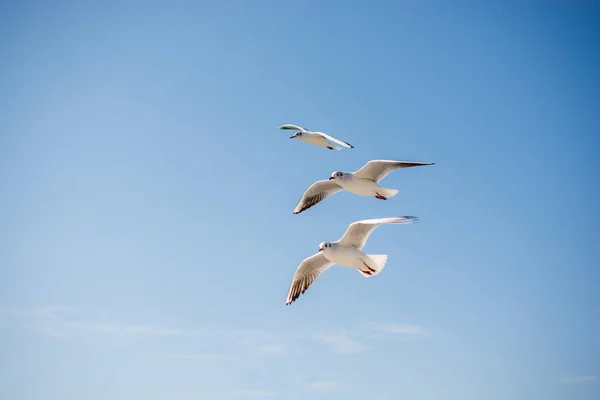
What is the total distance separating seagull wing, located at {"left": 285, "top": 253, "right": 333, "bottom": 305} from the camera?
40.0 ft

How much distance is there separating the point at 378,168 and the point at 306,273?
94.5 inches

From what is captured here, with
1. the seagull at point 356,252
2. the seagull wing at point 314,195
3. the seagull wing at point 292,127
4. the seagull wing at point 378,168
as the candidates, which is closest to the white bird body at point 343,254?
the seagull at point 356,252

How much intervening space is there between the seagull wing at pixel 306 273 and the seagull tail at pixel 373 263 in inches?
48.1

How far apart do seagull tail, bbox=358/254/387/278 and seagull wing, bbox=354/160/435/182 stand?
1860mm

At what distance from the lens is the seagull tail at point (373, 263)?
11102mm

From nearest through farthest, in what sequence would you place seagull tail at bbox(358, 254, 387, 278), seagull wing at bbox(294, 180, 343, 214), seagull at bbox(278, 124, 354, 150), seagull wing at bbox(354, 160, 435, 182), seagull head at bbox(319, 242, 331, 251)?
1. seagull tail at bbox(358, 254, 387, 278)
2. seagull head at bbox(319, 242, 331, 251)
3. seagull wing at bbox(354, 160, 435, 182)
4. seagull at bbox(278, 124, 354, 150)
5. seagull wing at bbox(294, 180, 343, 214)

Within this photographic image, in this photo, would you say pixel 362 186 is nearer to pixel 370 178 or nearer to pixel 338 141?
pixel 370 178

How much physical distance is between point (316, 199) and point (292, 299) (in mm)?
2497

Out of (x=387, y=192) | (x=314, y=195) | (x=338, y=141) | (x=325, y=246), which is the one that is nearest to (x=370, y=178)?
(x=387, y=192)

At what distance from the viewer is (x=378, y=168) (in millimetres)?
12289

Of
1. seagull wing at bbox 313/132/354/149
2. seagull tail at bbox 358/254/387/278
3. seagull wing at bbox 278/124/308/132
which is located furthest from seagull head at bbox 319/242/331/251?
seagull wing at bbox 278/124/308/132

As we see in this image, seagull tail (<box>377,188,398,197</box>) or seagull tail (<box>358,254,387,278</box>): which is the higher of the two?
seagull tail (<box>377,188,398,197</box>)

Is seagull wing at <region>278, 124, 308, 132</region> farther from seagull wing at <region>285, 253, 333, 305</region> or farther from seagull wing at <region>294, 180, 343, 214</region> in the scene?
seagull wing at <region>285, 253, 333, 305</region>

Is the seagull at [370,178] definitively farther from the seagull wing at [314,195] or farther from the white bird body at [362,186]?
the seagull wing at [314,195]
